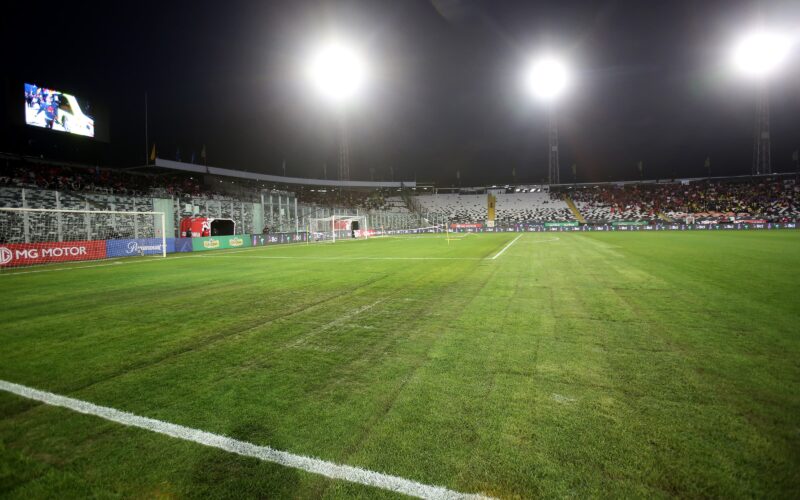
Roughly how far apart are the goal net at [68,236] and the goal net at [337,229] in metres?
17.1

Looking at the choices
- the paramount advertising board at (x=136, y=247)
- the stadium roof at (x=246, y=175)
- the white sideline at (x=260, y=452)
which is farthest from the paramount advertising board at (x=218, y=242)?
the white sideline at (x=260, y=452)

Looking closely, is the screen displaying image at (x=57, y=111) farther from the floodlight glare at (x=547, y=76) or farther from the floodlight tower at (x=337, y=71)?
the floodlight glare at (x=547, y=76)

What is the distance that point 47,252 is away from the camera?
60.4 ft

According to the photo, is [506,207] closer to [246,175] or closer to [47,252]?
[246,175]

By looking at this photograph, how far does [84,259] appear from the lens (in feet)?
66.4

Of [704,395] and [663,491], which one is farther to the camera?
[704,395]

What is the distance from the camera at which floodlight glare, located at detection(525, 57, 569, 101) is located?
35000 mm

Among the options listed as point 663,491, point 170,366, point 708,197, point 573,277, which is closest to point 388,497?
point 663,491

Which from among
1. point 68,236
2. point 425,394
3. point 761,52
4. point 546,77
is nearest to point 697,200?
point 761,52

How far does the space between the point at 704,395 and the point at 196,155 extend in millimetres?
47980

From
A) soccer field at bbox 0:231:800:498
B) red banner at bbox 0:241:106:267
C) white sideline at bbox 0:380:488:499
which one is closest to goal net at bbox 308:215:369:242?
red banner at bbox 0:241:106:267

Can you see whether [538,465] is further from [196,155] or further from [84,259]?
[196,155]

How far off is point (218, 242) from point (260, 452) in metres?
30.2

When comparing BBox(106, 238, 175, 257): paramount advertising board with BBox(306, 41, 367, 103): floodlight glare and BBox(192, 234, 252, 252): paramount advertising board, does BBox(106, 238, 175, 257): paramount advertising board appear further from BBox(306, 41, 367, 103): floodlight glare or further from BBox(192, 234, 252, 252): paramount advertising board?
BBox(306, 41, 367, 103): floodlight glare
